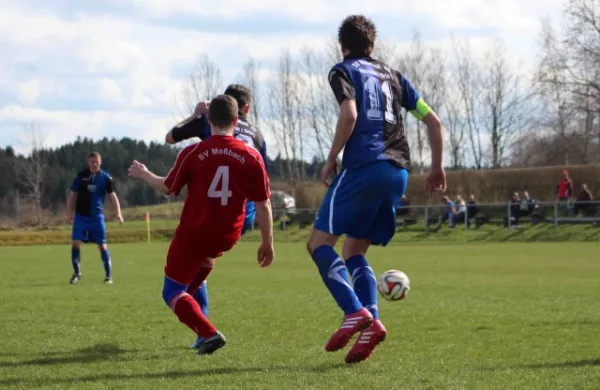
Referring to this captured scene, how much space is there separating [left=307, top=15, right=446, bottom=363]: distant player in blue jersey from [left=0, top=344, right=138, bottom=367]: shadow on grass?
1.87 m

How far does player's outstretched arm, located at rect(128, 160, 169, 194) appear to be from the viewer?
20.9 ft

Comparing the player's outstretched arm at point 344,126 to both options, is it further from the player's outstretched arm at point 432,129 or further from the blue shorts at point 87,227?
the blue shorts at point 87,227

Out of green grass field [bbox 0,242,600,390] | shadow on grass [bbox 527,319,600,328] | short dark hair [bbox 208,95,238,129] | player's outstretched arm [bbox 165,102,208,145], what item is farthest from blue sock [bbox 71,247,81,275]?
short dark hair [bbox 208,95,238,129]

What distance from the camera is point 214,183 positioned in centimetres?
621

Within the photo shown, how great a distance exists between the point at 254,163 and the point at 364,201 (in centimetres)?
83

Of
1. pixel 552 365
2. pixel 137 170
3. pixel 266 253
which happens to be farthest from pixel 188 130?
pixel 552 365

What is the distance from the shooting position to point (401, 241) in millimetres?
33781

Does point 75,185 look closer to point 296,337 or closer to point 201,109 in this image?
point 201,109

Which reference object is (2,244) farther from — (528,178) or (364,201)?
(364,201)

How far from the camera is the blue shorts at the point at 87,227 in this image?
610 inches

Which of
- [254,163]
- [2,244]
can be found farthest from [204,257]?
[2,244]

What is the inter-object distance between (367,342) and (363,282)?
72 centimetres

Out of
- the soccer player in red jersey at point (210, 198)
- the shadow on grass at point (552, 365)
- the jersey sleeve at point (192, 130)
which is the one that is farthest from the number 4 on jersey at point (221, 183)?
the shadow on grass at point (552, 365)

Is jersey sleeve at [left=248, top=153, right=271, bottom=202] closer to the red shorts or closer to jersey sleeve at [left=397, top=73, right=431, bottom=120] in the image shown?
the red shorts
